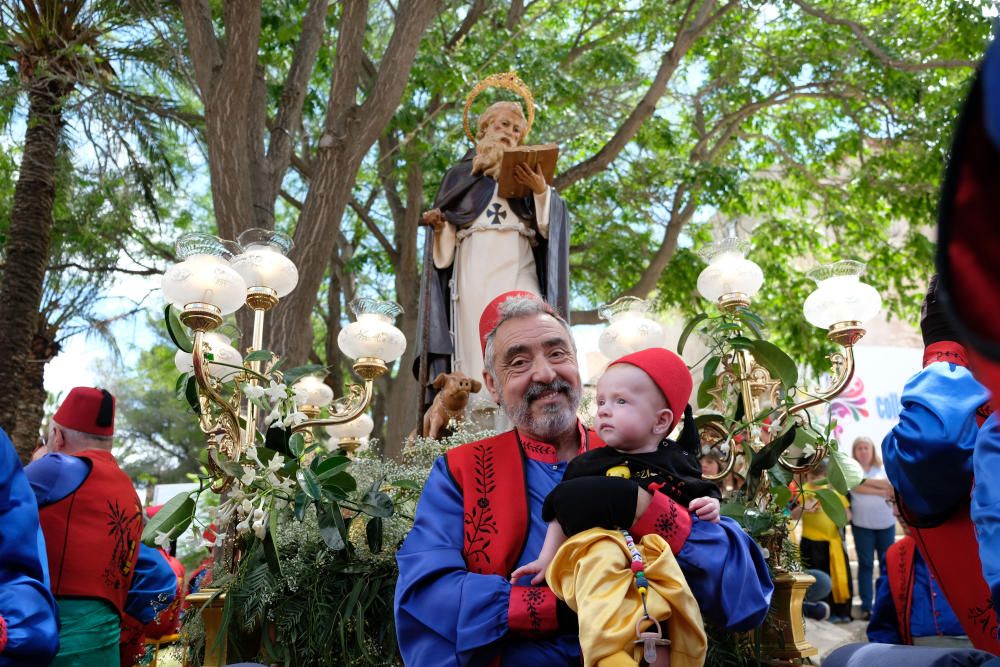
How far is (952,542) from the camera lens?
2.83m

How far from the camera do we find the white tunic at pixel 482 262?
638cm

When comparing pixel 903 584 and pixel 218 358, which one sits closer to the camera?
pixel 903 584

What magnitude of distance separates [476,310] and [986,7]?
25.1 ft

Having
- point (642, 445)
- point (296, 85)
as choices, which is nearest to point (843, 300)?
point (642, 445)

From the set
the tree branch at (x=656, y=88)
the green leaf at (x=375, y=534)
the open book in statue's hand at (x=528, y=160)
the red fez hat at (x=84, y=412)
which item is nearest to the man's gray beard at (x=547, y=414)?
the green leaf at (x=375, y=534)

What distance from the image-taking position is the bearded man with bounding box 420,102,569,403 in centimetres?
640

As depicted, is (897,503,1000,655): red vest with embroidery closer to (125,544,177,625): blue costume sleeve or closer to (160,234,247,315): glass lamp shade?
(160,234,247,315): glass lamp shade

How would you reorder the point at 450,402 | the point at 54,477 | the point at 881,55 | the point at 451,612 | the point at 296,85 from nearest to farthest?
the point at 451,612 → the point at 54,477 → the point at 450,402 → the point at 296,85 → the point at 881,55

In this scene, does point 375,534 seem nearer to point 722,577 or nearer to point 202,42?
point 722,577

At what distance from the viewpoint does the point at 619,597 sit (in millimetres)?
2238

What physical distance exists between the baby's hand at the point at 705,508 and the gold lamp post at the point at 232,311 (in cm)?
189

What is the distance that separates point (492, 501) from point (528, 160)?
3573 millimetres

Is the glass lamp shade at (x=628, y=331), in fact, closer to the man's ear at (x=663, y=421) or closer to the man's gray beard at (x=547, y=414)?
the man's gray beard at (x=547, y=414)

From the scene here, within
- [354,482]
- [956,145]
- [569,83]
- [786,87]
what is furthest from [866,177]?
[956,145]
